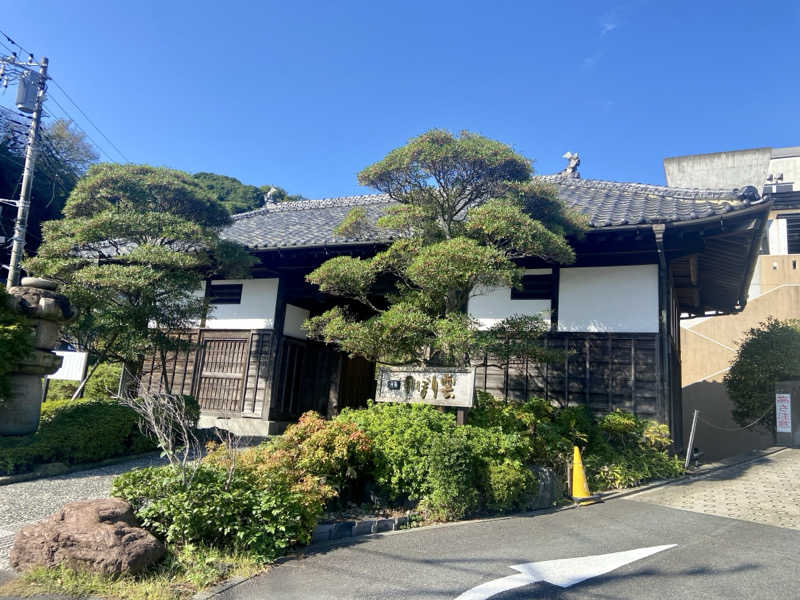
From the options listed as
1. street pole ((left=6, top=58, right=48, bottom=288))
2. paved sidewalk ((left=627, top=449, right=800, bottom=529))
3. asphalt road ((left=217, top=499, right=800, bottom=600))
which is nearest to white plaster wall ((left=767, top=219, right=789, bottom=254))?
paved sidewalk ((left=627, top=449, right=800, bottom=529))

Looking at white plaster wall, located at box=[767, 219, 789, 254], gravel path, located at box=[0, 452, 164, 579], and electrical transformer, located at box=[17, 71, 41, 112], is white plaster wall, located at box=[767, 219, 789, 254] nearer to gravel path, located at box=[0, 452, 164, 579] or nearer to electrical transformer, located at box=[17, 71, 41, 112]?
gravel path, located at box=[0, 452, 164, 579]

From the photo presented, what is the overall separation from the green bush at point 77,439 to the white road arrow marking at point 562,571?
6.66 metres

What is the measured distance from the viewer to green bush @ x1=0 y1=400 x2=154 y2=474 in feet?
25.2

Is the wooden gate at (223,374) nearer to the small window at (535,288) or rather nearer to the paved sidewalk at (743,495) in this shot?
the small window at (535,288)

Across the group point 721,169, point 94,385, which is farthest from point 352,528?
point 721,169

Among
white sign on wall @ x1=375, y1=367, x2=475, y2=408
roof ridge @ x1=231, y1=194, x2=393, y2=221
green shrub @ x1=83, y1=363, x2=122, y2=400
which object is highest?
roof ridge @ x1=231, y1=194, x2=393, y2=221

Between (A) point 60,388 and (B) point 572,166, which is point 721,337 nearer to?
(B) point 572,166

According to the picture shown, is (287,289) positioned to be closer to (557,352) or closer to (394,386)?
(394,386)

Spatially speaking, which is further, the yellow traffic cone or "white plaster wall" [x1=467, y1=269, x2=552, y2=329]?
"white plaster wall" [x1=467, y1=269, x2=552, y2=329]

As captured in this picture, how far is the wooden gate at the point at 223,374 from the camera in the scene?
12945 mm

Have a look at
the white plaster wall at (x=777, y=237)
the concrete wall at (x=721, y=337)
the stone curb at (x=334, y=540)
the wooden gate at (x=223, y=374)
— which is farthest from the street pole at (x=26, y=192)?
the white plaster wall at (x=777, y=237)

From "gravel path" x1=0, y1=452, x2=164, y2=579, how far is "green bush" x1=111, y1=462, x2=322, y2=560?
117 cm

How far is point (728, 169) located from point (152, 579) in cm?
2991

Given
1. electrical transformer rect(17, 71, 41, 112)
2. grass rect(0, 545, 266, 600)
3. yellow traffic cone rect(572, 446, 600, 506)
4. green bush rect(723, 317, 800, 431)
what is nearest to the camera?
grass rect(0, 545, 266, 600)
